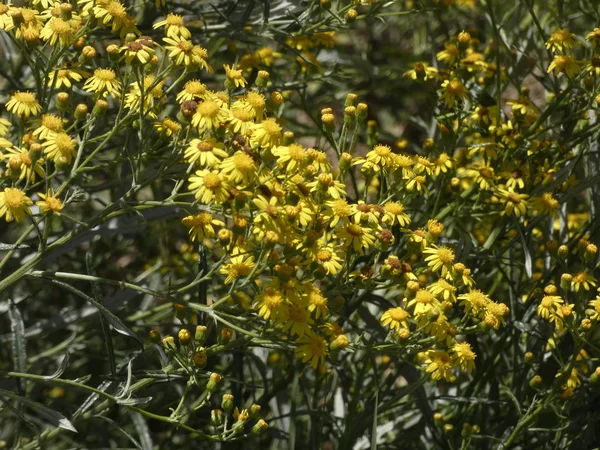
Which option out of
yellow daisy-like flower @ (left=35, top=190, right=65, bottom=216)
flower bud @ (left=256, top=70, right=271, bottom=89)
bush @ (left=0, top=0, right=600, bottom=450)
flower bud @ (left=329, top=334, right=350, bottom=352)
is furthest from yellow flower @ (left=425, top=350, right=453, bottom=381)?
yellow daisy-like flower @ (left=35, top=190, right=65, bottom=216)

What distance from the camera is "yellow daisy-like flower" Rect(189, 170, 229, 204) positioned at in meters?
1.73

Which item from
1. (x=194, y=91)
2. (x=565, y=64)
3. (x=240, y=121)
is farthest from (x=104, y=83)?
(x=565, y=64)

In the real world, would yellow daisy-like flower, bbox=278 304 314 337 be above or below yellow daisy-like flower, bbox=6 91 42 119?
below

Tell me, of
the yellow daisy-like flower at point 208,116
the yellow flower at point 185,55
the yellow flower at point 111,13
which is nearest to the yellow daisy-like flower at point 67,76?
the yellow flower at point 111,13

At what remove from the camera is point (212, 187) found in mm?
1732

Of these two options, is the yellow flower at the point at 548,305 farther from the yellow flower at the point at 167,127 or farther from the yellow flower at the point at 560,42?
the yellow flower at the point at 167,127

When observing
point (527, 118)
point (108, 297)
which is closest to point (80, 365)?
point (108, 297)

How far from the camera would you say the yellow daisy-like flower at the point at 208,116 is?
1809 millimetres

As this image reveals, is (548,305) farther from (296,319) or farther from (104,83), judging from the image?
(104,83)

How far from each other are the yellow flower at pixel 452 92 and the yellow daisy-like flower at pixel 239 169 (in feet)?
2.96

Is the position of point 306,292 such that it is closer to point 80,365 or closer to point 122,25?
point 122,25

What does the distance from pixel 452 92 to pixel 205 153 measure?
3.11ft

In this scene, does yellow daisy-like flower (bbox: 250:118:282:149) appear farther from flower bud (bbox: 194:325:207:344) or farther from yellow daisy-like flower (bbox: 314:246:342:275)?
flower bud (bbox: 194:325:207:344)

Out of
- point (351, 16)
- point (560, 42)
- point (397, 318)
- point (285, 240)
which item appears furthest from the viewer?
point (560, 42)
